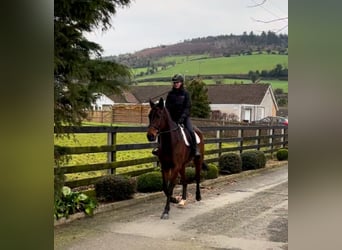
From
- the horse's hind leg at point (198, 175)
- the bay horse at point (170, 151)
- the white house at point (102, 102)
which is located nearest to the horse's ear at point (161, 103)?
the bay horse at point (170, 151)

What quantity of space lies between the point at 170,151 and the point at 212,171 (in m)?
0.25

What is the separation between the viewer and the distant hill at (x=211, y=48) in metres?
1.41

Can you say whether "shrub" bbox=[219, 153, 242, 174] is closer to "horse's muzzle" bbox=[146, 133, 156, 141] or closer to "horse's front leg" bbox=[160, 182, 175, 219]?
"horse's front leg" bbox=[160, 182, 175, 219]

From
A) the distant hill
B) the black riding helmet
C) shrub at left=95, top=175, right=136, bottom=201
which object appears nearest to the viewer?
the distant hill

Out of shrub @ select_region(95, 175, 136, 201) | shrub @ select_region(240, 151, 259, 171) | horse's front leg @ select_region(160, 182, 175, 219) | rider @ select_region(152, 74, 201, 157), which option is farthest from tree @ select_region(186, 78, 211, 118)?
shrub @ select_region(95, 175, 136, 201)

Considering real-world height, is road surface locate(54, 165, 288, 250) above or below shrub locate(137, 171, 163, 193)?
below

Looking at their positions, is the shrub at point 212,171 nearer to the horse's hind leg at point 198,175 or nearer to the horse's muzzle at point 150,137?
the horse's hind leg at point 198,175

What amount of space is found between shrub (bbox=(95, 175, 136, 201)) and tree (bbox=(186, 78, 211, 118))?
0.63m

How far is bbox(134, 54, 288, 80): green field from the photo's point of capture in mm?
1471

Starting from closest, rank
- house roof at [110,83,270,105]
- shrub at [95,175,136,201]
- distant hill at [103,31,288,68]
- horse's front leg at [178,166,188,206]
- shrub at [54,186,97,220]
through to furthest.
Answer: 1. distant hill at [103,31,288,68]
2. house roof at [110,83,270,105]
3. horse's front leg at [178,166,188,206]
4. shrub at [54,186,97,220]
5. shrub at [95,175,136,201]

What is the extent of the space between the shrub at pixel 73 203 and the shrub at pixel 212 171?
637 millimetres

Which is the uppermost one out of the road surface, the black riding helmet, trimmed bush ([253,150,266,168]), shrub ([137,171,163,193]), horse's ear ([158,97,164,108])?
the black riding helmet
